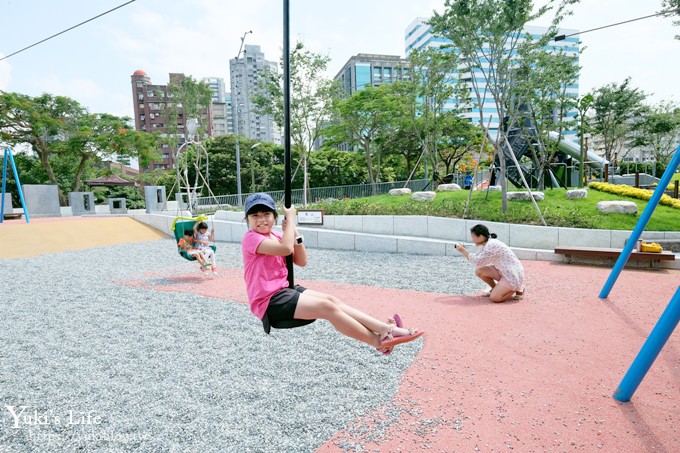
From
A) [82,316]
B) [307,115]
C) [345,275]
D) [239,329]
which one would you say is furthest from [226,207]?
[239,329]

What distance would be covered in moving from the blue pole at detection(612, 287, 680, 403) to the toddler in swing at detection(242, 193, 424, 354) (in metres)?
1.92

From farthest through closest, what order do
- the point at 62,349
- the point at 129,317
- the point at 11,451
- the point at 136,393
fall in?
the point at 129,317
the point at 62,349
the point at 136,393
the point at 11,451

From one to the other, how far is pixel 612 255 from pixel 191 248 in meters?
9.42

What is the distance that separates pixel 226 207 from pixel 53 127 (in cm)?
1532

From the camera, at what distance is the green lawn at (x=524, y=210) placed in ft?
35.1

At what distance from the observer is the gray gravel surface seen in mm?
3006

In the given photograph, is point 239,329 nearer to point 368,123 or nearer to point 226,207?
point 226,207

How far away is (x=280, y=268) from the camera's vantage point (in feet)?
9.90

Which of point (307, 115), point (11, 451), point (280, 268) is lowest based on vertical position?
point (11, 451)

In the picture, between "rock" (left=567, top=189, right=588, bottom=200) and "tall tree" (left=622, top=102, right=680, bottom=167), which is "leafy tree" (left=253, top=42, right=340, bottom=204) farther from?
"tall tree" (left=622, top=102, right=680, bottom=167)

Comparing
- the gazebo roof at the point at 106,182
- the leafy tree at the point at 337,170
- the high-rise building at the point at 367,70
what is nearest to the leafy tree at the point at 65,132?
the gazebo roof at the point at 106,182

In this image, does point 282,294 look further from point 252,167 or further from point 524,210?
point 252,167

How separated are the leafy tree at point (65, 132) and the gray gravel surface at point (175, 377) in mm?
23927

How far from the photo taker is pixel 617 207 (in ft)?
37.1
